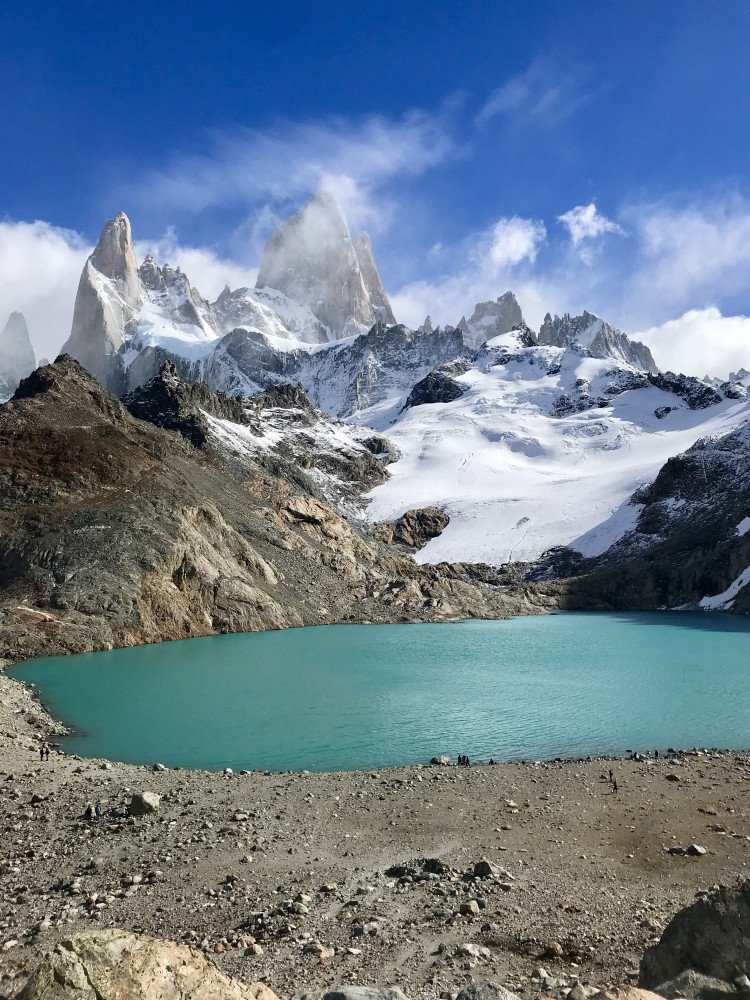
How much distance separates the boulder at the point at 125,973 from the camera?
5301 millimetres

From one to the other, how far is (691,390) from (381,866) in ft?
663

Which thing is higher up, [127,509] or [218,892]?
[127,509]

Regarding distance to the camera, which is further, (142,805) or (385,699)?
(385,699)

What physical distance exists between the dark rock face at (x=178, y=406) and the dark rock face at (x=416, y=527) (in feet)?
115

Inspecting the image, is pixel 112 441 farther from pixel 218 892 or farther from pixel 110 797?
pixel 218 892

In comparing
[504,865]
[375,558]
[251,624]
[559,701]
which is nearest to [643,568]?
[375,558]

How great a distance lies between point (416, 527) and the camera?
127688mm

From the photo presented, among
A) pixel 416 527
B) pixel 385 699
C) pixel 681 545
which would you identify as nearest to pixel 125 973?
pixel 385 699

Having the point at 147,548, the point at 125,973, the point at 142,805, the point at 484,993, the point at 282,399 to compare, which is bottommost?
the point at 142,805

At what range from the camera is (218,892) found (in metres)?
10.9

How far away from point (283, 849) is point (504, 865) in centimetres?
435

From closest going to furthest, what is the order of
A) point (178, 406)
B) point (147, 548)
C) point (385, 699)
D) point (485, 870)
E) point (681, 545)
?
point (485, 870), point (385, 699), point (147, 548), point (681, 545), point (178, 406)

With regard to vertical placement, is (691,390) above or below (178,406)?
above

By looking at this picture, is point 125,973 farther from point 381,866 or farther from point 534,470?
point 534,470
